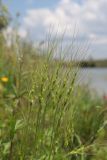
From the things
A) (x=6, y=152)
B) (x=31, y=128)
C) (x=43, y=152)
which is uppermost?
(x=31, y=128)

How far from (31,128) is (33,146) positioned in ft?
0.25

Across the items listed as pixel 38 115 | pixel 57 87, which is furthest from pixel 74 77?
pixel 38 115

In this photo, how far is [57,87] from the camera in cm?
185

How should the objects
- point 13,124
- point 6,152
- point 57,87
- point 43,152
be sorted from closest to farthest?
point 57,87, point 43,152, point 13,124, point 6,152

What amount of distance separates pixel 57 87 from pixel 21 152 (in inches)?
12.5

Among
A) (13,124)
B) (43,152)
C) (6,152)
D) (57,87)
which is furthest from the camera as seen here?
(6,152)

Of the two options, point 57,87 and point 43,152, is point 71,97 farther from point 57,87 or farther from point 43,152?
point 43,152

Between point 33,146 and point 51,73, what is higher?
point 51,73

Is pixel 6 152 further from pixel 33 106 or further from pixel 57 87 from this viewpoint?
pixel 57 87

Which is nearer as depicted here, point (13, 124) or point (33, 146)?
point (33, 146)

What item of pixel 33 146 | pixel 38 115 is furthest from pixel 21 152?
pixel 38 115

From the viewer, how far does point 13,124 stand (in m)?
2.16

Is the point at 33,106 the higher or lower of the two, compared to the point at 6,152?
higher

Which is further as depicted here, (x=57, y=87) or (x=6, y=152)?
(x=6, y=152)
